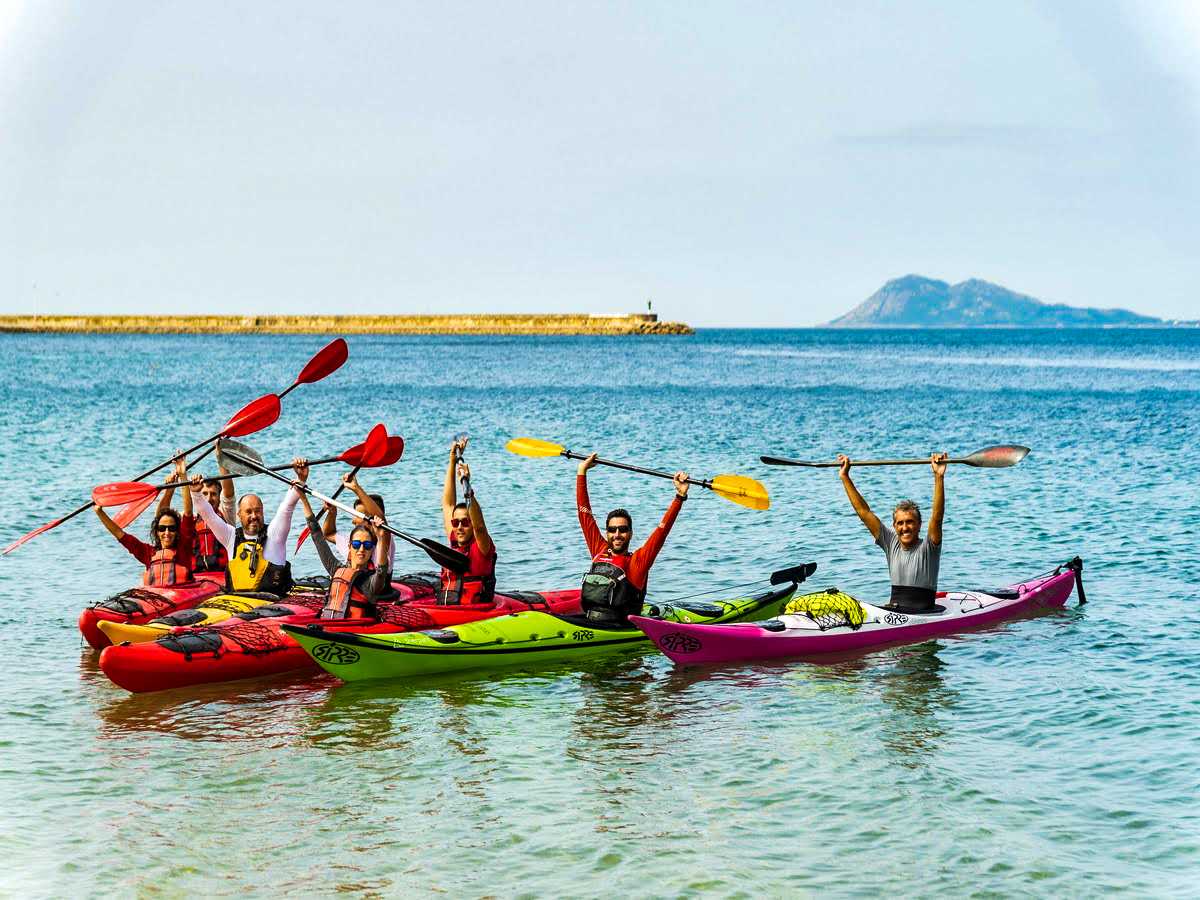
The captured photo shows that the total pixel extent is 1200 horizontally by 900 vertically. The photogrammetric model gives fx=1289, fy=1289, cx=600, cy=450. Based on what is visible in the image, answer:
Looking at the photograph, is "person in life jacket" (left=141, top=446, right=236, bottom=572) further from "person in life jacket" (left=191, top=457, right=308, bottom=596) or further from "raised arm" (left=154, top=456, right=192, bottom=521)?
"person in life jacket" (left=191, top=457, right=308, bottom=596)

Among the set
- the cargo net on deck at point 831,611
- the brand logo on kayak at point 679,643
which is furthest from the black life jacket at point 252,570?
the cargo net on deck at point 831,611

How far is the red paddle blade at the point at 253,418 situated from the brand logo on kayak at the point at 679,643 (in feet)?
15.3

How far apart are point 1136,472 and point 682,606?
17.3 m

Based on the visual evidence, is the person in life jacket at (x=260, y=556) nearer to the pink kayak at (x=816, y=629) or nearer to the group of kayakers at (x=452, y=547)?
the group of kayakers at (x=452, y=547)

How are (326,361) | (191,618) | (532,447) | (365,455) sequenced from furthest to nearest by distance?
(326,361) < (532,447) < (365,455) < (191,618)

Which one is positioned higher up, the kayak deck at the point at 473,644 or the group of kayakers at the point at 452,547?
the group of kayakers at the point at 452,547

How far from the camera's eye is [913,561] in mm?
12039

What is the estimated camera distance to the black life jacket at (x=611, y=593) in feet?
37.6

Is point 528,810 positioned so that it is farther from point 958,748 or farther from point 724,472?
point 724,472

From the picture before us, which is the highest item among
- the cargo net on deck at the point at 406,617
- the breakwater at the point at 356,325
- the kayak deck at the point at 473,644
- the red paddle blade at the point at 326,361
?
the breakwater at the point at 356,325

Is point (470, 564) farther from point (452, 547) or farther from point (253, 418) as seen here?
point (253, 418)

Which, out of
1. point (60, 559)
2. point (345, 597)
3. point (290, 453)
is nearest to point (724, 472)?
point (290, 453)

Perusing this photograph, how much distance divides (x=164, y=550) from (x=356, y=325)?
5748 inches

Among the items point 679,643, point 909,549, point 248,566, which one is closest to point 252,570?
point 248,566
